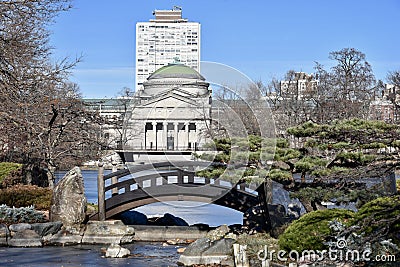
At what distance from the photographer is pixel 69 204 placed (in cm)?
1566

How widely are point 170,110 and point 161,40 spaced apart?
197 feet

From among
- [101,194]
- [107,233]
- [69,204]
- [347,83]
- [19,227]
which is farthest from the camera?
[347,83]

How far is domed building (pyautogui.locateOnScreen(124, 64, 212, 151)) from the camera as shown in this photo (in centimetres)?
4609

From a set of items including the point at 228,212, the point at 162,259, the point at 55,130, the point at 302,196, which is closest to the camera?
the point at 302,196

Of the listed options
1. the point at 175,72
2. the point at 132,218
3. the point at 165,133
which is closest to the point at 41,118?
the point at 132,218

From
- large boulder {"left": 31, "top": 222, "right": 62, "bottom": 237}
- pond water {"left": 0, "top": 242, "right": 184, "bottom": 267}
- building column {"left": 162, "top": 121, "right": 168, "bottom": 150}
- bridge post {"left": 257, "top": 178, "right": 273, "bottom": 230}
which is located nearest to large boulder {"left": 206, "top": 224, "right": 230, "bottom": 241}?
pond water {"left": 0, "top": 242, "right": 184, "bottom": 267}

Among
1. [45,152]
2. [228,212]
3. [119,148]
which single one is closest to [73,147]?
[45,152]

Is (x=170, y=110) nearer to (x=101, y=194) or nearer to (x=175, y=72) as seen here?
(x=175, y=72)

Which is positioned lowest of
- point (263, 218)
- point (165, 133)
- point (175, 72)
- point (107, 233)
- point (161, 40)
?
point (107, 233)

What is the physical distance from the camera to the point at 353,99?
4191 cm

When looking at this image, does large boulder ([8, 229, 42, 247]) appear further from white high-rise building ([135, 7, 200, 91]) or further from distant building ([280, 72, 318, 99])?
white high-rise building ([135, 7, 200, 91])

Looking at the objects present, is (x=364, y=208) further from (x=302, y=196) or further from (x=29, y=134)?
(x=29, y=134)

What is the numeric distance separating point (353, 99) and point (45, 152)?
2706 centimetres

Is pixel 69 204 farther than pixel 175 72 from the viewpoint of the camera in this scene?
No
